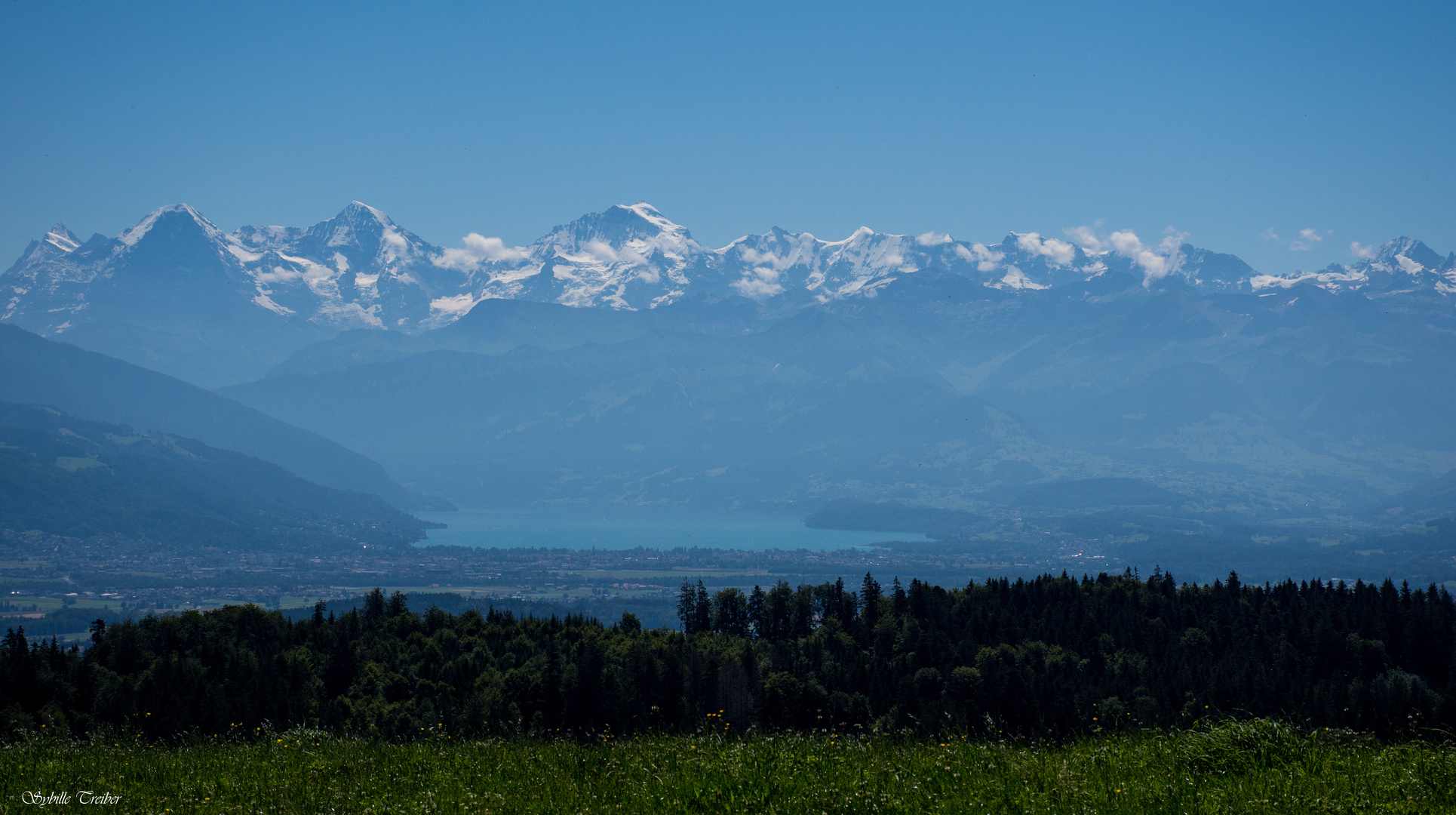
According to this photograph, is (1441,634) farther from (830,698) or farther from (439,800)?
(439,800)

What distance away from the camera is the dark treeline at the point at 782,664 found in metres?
46.5

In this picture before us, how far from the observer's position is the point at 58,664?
164 ft

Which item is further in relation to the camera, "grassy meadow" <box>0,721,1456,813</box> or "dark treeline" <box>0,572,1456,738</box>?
"dark treeline" <box>0,572,1456,738</box>

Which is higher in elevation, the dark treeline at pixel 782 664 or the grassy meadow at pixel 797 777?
the grassy meadow at pixel 797 777

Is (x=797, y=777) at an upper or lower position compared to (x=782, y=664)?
upper

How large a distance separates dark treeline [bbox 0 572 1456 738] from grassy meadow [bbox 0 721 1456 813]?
20288mm

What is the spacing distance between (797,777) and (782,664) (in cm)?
5184

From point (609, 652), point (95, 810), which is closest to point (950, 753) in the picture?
point (95, 810)

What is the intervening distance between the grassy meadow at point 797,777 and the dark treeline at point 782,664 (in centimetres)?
2029

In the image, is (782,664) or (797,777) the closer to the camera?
(797,777)

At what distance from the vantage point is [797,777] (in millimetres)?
12352

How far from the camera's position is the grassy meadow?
36.8 feet

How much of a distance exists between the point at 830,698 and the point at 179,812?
43.3 metres

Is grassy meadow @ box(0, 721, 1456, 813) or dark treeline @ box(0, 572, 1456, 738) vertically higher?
grassy meadow @ box(0, 721, 1456, 813)
